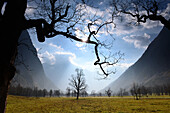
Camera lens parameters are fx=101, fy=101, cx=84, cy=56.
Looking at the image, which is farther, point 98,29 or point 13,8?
point 98,29

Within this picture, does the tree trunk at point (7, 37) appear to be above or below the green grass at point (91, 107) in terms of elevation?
above

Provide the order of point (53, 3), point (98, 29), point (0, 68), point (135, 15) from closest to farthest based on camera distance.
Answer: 1. point (0, 68)
2. point (53, 3)
3. point (98, 29)
4. point (135, 15)

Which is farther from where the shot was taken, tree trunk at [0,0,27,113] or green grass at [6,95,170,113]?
green grass at [6,95,170,113]

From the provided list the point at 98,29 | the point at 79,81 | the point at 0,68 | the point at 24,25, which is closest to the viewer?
the point at 0,68

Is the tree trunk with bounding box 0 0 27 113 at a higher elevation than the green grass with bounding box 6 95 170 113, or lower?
higher

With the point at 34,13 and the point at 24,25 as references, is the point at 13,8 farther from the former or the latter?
the point at 34,13

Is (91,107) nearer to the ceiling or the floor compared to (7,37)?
nearer to the floor

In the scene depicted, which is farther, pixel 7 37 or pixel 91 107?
pixel 91 107

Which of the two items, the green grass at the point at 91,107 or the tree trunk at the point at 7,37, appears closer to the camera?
the tree trunk at the point at 7,37

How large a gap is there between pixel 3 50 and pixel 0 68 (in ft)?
1.47

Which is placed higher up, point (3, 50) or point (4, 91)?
point (3, 50)

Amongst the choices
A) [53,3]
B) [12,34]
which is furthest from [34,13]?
[12,34]

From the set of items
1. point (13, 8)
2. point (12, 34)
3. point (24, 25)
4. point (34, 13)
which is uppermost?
point (34, 13)

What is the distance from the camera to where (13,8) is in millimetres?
2805
